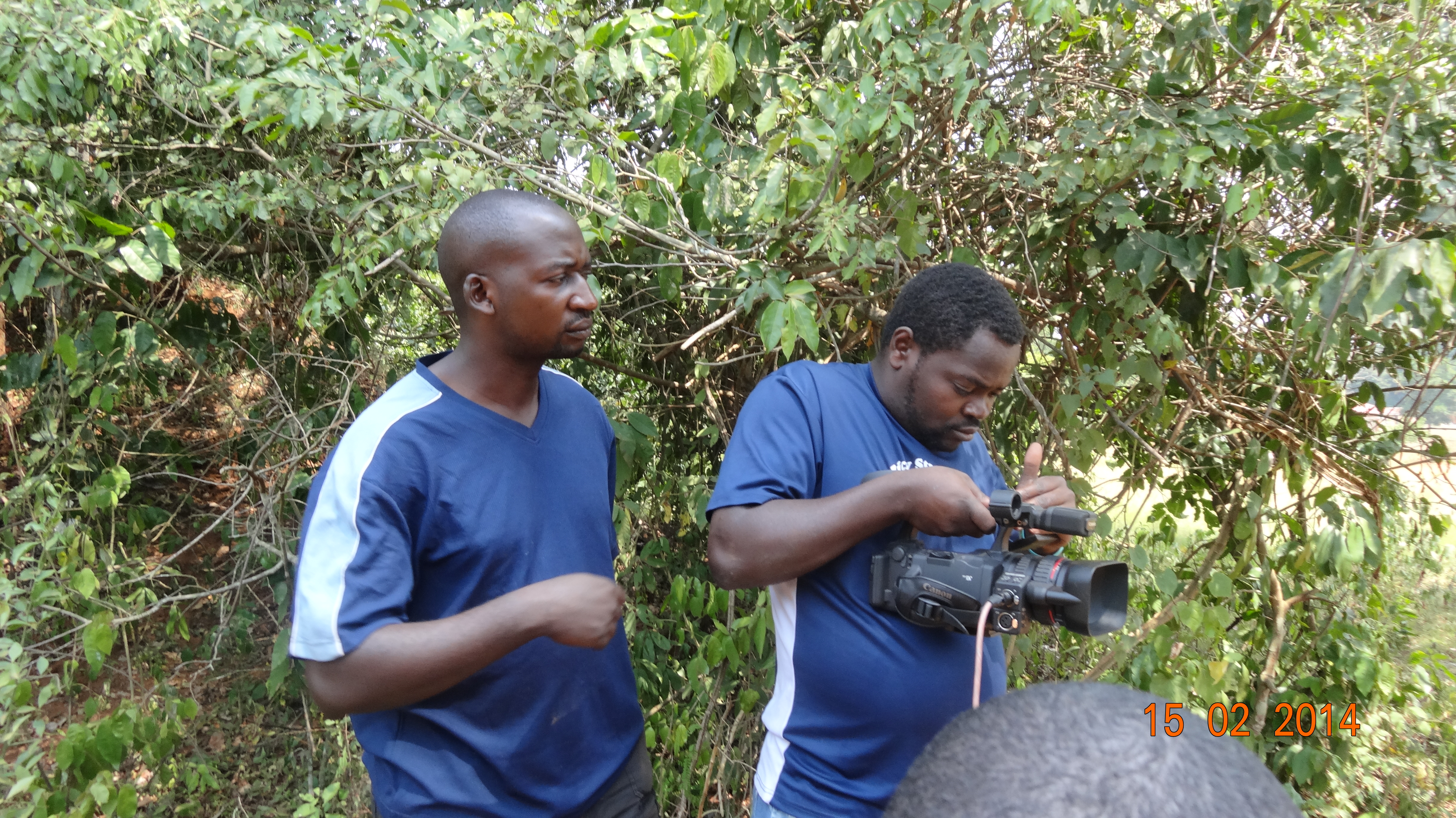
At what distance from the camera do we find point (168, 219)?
11.4 ft

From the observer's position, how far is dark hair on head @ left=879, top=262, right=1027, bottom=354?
1.65 metres

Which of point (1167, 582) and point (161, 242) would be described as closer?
point (1167, 582)

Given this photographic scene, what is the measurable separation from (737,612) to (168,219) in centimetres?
278

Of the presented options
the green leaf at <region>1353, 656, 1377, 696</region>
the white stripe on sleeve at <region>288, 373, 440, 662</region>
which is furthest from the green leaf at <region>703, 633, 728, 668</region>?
the green leaf at <region>1353, 656, 1377, 696</region>

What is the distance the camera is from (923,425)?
1698 millimetres

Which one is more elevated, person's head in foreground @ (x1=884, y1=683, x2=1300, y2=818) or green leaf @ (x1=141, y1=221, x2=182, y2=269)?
green leaf @ (x1=141, y1=221, x2=182, y2=269)

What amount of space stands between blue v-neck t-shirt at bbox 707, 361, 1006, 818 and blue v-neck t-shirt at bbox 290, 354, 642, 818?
324 mm

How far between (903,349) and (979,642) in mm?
660

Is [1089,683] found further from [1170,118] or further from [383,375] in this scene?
[383,375]

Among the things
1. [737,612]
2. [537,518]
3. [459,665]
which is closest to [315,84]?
[537,518]

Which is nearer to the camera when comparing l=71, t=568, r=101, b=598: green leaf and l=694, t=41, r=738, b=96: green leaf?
l=694, t=41, r=738, b=96: green leaf

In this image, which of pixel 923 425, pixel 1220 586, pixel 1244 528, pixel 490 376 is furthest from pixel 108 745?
pixel 1244 528

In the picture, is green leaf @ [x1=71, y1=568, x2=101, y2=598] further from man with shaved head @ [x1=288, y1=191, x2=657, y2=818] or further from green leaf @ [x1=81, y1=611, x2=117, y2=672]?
man with shaved head @ [x1=288, y1=191, x2=657, y2=818]

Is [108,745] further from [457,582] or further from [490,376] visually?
[490,376]
